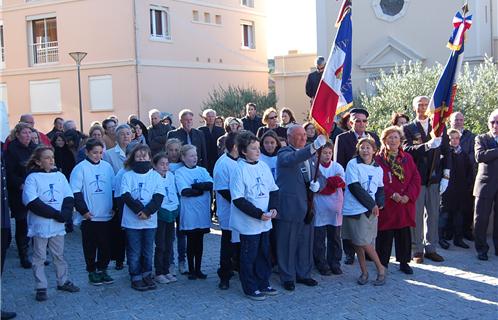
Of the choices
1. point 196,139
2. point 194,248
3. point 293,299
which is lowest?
point 293,299

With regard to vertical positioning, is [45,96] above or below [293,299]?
above

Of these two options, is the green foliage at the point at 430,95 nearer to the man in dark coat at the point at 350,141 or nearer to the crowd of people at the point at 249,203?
the crowd of people at the point at 249,203

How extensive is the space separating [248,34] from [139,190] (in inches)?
1165

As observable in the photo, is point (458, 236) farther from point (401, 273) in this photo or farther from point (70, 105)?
point (70, 105)

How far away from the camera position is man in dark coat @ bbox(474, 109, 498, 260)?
865cm

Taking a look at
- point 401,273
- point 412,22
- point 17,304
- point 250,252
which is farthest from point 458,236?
point 412,22

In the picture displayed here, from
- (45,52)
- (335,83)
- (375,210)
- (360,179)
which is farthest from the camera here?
(45,52)

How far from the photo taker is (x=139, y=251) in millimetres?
7465

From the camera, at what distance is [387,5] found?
25.2 m

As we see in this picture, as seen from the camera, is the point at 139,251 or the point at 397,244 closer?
the point at 139,251

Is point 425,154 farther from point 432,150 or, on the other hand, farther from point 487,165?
point 487,165

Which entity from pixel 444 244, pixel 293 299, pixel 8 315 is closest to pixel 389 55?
pixel 444 244

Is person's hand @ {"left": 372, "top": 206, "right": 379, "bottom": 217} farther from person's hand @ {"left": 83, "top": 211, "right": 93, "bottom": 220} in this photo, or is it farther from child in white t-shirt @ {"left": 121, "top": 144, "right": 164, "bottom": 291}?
person's hand @ {"left": 83, "top": 211, "right": 93, "bottom": 220}

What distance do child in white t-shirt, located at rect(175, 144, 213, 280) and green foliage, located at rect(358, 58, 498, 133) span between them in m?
7.18
